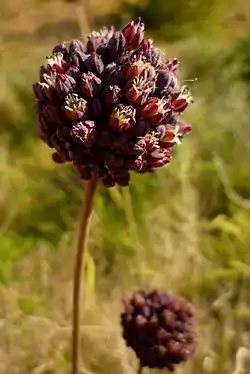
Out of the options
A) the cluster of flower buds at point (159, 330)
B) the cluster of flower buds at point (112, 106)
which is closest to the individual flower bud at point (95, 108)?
the cluster of flower buds at point (112, 106)

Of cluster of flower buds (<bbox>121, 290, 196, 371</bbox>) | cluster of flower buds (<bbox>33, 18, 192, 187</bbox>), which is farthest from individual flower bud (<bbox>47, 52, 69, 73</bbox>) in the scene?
cluster of flower buds (<bbox>121, 290, 196, 371</bbox>)

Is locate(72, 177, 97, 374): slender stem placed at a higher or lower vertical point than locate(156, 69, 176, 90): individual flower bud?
lower

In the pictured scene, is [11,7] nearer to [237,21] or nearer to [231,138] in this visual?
[237,21]

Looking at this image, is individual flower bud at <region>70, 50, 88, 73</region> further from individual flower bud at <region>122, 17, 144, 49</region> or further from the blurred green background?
the blurred green background

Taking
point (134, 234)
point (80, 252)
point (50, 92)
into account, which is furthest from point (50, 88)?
point (134, 234)

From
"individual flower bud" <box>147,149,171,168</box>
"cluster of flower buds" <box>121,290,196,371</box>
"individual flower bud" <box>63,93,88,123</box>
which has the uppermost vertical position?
"individual flower bud" <box>63,93,88,123</box>

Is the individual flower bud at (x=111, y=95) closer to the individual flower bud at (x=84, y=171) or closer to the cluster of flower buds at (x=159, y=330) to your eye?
the individual flower bud at (x=84, y=171)

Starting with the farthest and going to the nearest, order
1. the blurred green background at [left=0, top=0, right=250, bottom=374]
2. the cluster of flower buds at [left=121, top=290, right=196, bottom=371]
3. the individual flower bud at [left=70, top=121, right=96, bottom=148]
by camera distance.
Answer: the blurred green background at [left=0, top=0, right=250, bottom=374]
the cluster of flower buds at [left=121, top=290, right=196, bottom=371]
the individual flower bud at [left=70, top=121, right=96, bottom=148]
